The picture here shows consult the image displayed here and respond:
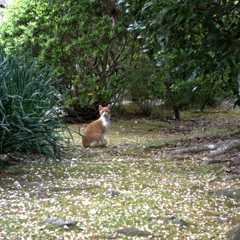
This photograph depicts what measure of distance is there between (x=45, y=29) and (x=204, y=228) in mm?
11161

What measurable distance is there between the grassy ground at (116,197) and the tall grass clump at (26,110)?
36 centimetres

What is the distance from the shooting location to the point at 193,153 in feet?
35.3

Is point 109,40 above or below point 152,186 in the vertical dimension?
above

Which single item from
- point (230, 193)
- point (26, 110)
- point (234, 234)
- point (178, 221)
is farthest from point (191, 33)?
point (234, 234)

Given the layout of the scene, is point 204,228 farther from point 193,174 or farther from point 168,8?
point 168,8

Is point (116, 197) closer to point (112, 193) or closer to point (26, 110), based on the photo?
point (112, 193)

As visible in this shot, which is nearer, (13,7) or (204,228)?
(204,228)

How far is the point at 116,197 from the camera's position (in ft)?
23.6

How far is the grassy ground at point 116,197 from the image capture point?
5.90 meters

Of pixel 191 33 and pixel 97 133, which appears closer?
pixel 191 33

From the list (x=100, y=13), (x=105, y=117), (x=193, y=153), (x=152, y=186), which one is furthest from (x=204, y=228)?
(x=100, y=13)

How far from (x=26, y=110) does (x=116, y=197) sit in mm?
2324

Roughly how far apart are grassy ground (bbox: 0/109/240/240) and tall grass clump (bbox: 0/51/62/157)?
14.1 inches

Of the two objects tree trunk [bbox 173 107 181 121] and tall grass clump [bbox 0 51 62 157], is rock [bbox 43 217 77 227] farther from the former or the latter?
tree trunk [bbox 173 107 181 121]
